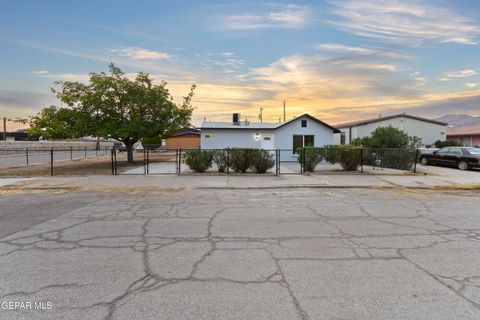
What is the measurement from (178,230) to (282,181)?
8182 mm

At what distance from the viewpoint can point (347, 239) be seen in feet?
17.9

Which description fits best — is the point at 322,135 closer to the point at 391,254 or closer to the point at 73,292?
the point at 391,254

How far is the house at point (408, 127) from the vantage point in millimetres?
32312

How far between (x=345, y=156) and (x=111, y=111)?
1524cm

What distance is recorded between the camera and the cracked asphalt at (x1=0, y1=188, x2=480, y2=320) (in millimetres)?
3166

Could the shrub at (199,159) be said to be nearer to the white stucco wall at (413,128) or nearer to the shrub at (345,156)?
the shrub at (345,156)

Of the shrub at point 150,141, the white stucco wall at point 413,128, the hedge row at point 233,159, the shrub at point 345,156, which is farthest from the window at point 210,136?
the white stucco wall at point 413,128

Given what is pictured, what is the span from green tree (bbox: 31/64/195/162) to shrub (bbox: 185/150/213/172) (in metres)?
6.04

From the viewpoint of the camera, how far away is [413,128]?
108ft

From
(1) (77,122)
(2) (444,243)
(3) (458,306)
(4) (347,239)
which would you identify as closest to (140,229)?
(4) (347,239)

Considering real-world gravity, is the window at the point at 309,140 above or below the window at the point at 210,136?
below

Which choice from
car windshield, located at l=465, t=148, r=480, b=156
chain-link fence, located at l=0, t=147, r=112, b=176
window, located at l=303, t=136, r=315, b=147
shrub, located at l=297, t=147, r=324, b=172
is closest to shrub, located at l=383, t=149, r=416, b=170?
car windshield, located at l=465, t=148, r=480, b=156

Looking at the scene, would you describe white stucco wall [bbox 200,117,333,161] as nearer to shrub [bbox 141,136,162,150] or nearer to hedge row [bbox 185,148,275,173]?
shrub [bbox 141,136,162,150]

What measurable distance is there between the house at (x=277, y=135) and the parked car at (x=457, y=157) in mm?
7234
